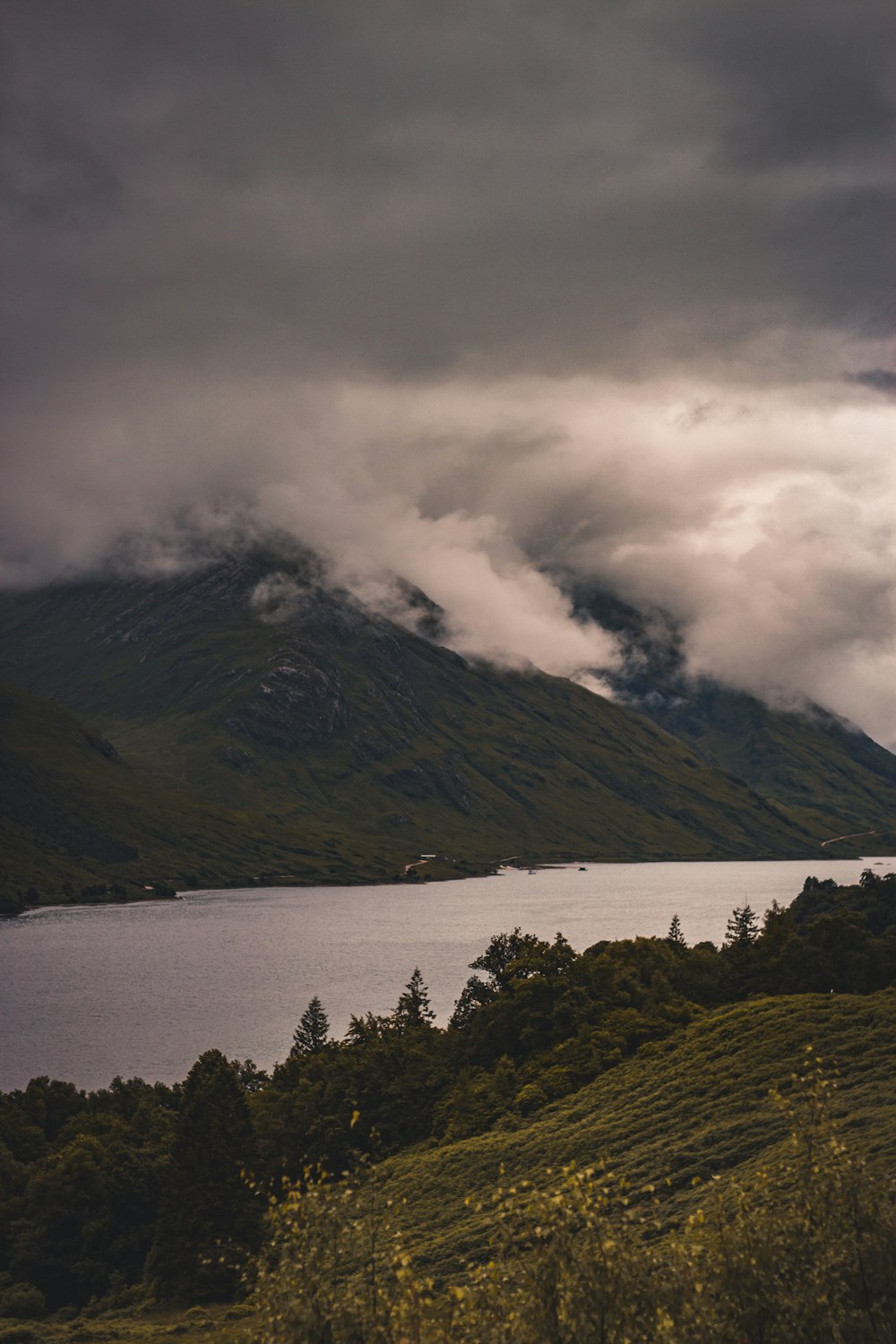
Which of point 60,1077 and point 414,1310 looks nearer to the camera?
point 414,1310

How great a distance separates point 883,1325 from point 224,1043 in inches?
5686

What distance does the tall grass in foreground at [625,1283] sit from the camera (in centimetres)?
3153

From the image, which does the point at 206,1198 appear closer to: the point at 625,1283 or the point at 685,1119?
the point at 685,1119

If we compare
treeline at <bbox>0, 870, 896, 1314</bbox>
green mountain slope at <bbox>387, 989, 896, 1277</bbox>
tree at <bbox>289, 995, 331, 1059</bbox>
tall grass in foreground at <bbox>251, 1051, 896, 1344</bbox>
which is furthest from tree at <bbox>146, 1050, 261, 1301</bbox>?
tall grass in foreground at <bbox>251, 1051, 896, 1344</bbox>

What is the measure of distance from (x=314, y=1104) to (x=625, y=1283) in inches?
3002

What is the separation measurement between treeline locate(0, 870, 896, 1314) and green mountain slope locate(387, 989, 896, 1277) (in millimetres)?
6444

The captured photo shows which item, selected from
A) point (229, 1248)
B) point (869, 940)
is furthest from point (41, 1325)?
point (869, 940)

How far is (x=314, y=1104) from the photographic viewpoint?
4058 inches

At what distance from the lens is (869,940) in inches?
4414

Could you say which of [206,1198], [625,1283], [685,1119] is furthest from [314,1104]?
[625,1283]

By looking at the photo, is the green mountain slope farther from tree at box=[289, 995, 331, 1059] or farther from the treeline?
tree at box=[289, 995, 331, 1059]

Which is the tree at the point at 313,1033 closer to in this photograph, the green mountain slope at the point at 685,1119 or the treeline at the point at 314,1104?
the treeline at the point at 314,1104

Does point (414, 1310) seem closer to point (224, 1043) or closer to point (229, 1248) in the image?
point (229, 1248)

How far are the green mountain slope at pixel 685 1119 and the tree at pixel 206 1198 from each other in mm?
12194
